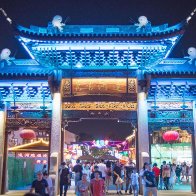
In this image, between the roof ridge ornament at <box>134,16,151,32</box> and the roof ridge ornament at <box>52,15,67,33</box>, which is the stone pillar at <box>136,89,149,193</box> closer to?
the roof ridge ornament at <box>134,16,151,32</box>

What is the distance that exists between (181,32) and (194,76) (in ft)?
7.96

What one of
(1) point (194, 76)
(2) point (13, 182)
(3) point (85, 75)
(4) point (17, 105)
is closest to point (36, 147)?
(2) point (13, 182)

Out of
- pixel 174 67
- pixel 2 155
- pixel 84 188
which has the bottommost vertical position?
pixel 84 188

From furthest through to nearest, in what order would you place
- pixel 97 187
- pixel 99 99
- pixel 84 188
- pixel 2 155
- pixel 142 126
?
pixel 2 155, pixel 99 99, pixel 142 126, pixel 84 188, pixel 97 187

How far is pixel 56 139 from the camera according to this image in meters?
17.0

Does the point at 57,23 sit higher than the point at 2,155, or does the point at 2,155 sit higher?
the point at 57,23

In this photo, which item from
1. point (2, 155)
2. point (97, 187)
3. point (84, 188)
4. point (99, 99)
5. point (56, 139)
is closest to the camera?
point (97, 187)

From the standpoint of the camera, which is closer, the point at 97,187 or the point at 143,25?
the point at 97,187

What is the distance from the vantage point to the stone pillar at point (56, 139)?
16.4 metres

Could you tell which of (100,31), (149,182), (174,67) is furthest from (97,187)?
(174,67)

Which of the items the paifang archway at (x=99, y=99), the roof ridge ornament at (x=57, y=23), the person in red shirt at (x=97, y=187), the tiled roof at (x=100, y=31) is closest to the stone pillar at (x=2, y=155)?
the paifang archway at (x=99, y=99)

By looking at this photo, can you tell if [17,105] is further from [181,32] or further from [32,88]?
[181,32]

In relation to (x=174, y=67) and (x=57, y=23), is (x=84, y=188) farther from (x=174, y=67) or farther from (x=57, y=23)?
(x=174, y=67)

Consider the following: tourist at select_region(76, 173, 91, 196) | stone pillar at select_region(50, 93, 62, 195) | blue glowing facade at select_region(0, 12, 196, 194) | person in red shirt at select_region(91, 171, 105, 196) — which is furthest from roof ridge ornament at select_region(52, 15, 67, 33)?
person in red shirt at select_region(91, 171, 105, 196)
